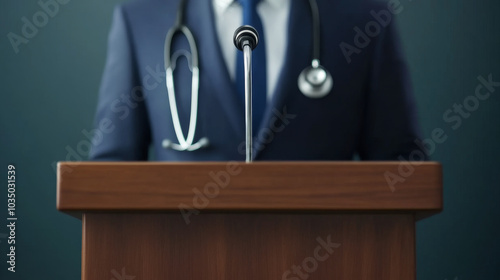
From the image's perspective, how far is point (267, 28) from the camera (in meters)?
1.26

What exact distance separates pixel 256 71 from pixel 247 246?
640mm

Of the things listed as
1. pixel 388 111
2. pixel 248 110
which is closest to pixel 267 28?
pixel 388 111

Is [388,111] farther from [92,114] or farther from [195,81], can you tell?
[92,114]

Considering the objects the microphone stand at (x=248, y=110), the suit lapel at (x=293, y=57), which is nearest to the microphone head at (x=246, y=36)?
the microphone stand at (x=248, y=110)

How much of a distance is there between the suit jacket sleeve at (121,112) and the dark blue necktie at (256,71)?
203 mm

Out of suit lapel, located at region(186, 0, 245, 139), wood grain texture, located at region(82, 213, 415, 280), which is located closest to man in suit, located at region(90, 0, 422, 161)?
suit lapel, located at region(186, 0, 245, 139)

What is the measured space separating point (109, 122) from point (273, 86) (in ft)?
1.04

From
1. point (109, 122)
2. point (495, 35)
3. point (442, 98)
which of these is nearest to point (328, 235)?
point (109, 122)

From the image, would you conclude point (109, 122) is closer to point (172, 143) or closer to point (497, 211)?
point (172, 143)

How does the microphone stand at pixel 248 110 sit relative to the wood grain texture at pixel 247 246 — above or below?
above

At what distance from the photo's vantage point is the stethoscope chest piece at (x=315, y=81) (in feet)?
3.96

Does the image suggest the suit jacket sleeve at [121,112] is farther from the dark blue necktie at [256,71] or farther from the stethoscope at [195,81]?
the dark blue necktie at [256,71]

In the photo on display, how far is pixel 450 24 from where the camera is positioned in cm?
177

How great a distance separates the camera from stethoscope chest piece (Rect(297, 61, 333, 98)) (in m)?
1.21
